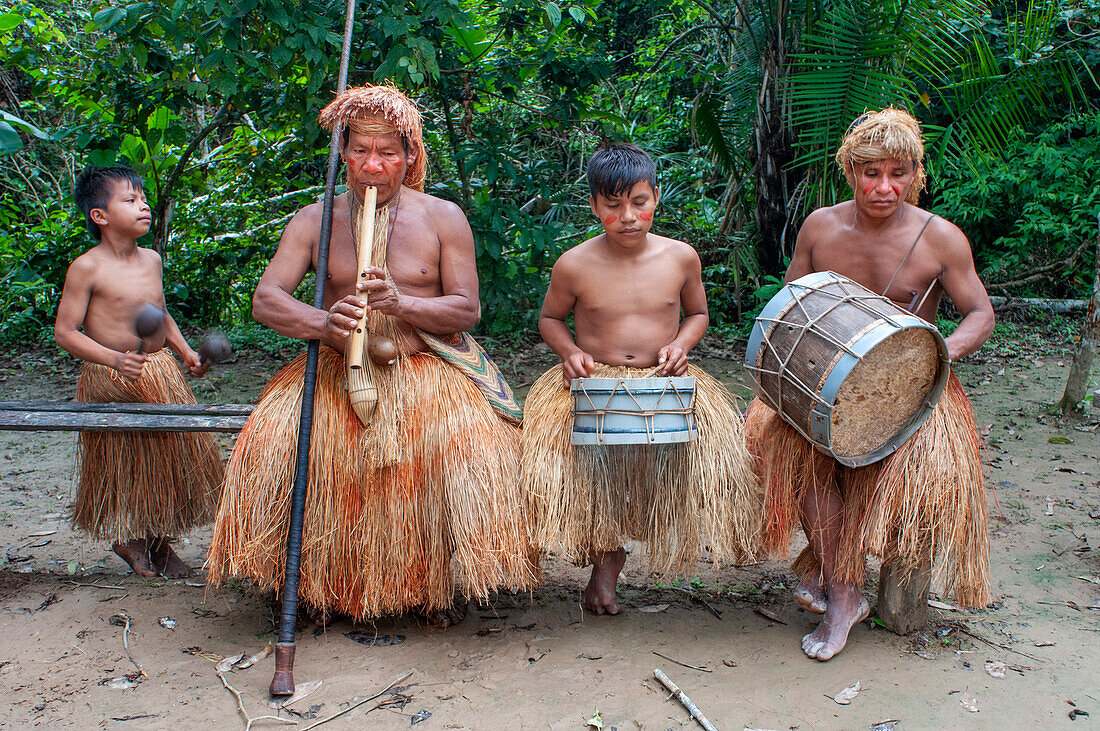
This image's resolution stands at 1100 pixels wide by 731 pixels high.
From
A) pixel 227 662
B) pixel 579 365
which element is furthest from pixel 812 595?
pixel 227 662

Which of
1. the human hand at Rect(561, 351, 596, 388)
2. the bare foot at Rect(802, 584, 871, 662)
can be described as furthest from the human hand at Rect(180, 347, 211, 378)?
the bare foot at Rect(802, 584, 871, 662)

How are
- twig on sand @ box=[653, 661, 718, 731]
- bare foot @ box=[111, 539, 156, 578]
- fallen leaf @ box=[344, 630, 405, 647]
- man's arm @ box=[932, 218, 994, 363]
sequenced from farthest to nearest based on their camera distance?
bare foot @ box=[111, 539, 156, 578]
fallen leaf @ box=[344, 630, 405, 647]
man's arm @ box=[932, 218, 994, 363]
twig on sand @ box=[653, 661, 718, 731]

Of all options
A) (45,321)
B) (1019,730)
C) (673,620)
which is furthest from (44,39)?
(1019,730)

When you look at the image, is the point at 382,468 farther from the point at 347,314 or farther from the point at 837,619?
the point at 837,619

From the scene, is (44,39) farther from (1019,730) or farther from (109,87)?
(1019,730)

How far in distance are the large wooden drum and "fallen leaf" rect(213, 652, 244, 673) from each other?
1859mm

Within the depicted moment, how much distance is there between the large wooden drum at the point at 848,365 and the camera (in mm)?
2299

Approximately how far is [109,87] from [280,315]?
Result: 2998mm

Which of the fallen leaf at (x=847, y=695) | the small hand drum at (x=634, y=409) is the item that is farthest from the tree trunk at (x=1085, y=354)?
the small hand drum at (x=634, y=409)

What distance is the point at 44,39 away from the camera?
21.4 feet

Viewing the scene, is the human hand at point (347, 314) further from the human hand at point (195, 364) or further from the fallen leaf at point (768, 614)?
the fallen leaf at point (768, 614)

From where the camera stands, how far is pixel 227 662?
2584mm

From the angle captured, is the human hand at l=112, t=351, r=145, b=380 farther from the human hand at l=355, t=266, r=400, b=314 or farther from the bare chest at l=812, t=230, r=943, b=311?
the bare chest at l=812, t=230, r=943, b=311

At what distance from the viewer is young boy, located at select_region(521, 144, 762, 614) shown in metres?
2.62
